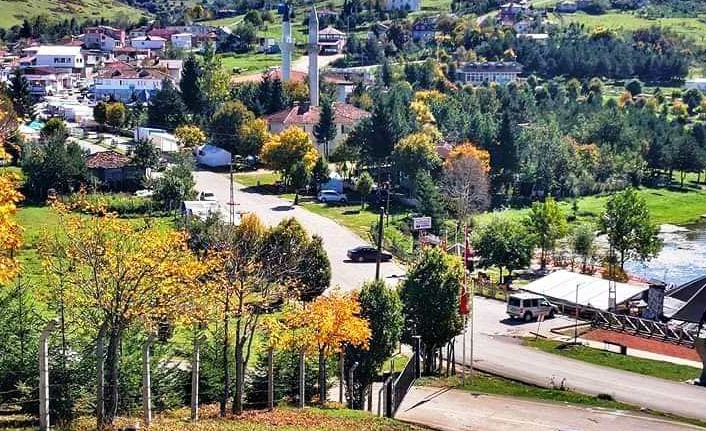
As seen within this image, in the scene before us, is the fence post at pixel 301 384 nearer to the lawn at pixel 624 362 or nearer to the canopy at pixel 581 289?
the lawn at pixel 624 362

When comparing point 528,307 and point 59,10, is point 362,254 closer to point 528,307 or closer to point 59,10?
point 528,307

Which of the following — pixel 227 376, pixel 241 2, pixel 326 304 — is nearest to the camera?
pixel 227 376

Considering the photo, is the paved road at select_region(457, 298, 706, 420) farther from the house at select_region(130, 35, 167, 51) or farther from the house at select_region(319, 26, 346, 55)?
the house at select_region(130, 35, 167, 51)

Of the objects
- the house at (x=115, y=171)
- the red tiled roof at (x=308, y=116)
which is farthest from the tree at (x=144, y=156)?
the red tiled roof at (x=308, y=116)

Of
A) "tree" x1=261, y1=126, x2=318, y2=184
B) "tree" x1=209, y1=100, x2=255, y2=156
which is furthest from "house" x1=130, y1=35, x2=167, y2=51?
"tree" x1=261, y1=126, x2=318, y2=184

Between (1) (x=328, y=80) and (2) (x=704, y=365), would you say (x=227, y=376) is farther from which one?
(1) (x=328, y=80)

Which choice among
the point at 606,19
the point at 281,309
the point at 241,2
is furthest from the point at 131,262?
the point at 241,2
